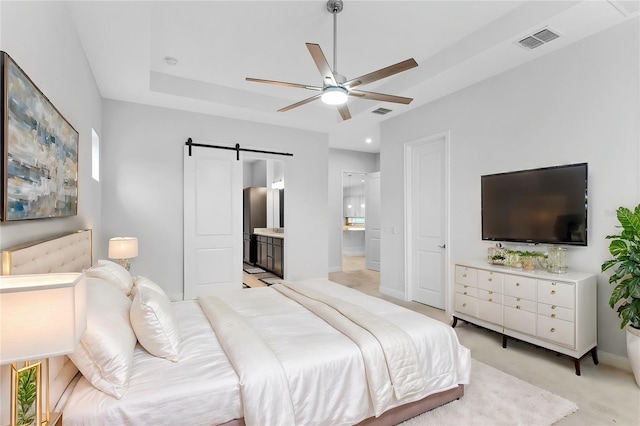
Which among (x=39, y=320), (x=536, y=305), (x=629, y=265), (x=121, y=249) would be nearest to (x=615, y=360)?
(x=536, y=305)

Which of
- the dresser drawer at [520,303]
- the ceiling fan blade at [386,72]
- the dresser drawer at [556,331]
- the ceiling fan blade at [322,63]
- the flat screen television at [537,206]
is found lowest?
the dresser drawer at [556,331]

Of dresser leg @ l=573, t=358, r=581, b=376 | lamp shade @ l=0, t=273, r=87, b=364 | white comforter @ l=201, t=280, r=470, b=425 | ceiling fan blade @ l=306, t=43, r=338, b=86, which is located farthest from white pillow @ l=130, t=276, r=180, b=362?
dresser leg @ l=573, t=358, r=581, b=376

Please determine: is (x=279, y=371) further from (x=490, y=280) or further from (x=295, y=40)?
(x=295, y=40)

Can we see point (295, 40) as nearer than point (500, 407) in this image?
No

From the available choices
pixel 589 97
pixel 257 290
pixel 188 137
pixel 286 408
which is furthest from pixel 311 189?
pixel 286 408

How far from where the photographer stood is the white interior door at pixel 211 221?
15.5 ft

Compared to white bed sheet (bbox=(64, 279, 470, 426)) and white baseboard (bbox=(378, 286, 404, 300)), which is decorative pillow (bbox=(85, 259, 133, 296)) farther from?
white baseboard (bbox=(378, 286, 404, 300))

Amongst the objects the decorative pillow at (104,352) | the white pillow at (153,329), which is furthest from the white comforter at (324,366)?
the decorative pillow at (104,352)

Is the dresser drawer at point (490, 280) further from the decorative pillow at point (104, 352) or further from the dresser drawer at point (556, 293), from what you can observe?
the decorative pillow at point (104, 352)

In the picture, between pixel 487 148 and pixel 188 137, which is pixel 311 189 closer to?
pixel 188 137

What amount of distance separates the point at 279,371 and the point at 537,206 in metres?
2.95

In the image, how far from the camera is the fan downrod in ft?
8.83

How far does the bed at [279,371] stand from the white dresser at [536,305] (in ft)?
3.76

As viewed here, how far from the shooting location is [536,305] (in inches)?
114
